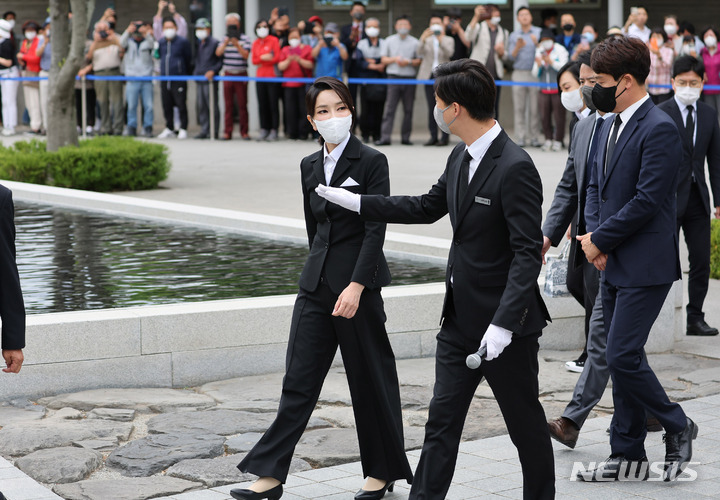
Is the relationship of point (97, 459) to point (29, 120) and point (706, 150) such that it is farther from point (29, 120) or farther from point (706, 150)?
point (29, 120)

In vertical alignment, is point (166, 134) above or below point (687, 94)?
below

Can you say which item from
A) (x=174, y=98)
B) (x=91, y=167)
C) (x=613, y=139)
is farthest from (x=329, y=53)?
(x=613, y=139)

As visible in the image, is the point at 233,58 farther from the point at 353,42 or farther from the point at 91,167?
the point at 91,167

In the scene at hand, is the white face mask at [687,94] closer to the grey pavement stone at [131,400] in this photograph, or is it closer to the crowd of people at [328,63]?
the grey pavement stone at [131,400]

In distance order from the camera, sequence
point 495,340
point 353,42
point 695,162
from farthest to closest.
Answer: point 353,42
point 695,162
point 495,340

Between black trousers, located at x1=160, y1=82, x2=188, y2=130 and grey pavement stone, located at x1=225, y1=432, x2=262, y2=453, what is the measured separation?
55.0 ft

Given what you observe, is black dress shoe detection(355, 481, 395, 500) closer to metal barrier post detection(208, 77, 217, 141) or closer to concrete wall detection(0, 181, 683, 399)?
concrete wall detection(0, 181, 683, 399)

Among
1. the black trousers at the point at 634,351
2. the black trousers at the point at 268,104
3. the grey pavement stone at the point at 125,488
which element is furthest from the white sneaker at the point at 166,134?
the black trousers at the point at 634,351

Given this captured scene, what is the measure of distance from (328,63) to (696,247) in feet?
42.2

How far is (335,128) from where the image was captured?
477cm

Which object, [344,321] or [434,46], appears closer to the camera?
[344,321]

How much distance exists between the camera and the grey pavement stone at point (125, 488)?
15.9 feet

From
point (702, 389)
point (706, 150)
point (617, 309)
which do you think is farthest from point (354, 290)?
point (706, 150)

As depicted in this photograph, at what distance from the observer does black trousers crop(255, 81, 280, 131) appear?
69.1 ft
